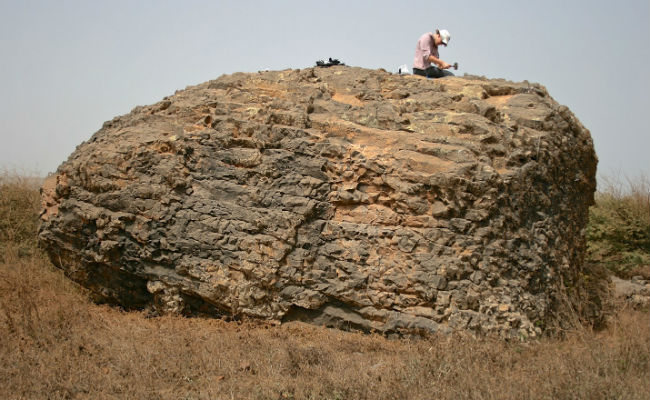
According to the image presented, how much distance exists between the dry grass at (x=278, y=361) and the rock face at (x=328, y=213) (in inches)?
12.7

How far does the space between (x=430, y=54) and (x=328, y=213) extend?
2990mm

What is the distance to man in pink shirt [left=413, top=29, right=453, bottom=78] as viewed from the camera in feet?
24.7

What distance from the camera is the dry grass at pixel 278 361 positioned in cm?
419

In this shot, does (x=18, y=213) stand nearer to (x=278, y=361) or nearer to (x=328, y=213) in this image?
(x=328, y=213)

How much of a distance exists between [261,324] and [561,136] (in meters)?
3.77

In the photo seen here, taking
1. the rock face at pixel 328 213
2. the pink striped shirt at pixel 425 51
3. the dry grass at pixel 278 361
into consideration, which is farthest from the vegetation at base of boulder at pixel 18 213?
the pink striped shirt at pixel 425 51

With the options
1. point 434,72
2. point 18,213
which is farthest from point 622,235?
point 18,213

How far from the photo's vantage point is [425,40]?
7.53 meters

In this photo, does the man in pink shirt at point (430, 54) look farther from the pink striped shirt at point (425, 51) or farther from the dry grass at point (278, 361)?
the dry grass at point (278, 361)

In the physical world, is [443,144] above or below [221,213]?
above

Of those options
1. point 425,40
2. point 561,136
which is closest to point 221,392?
point 561,136

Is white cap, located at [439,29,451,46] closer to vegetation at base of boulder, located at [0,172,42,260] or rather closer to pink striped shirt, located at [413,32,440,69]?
pink striped shirt, located at [413,32,440,69]

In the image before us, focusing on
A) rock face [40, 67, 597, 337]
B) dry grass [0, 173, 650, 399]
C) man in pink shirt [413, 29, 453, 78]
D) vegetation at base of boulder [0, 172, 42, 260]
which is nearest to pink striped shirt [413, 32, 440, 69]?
man in pink shirt [413, 29, 453, 78]

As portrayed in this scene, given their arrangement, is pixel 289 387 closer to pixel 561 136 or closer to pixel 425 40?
pixel 561 136
